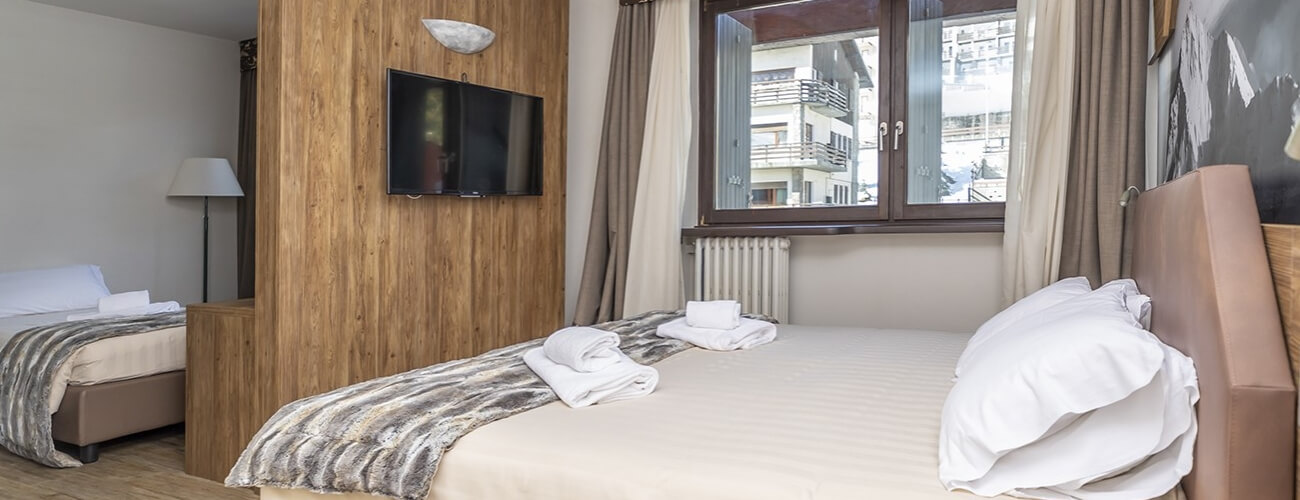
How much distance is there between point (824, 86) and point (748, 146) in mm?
470

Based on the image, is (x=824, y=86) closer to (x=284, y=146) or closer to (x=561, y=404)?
(x=284, y=146)

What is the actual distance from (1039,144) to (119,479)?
3.74 meters

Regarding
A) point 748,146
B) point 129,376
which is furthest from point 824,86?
point 129,376

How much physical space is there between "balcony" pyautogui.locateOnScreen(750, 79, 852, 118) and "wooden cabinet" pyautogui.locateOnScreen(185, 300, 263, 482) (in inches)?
98.2

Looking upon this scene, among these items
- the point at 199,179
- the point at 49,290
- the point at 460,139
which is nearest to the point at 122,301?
the point at 49,290

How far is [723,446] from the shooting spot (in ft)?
4.68

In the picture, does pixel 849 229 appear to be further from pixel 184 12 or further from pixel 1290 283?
pixel 184 12

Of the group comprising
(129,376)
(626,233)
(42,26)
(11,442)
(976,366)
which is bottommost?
(11,442)

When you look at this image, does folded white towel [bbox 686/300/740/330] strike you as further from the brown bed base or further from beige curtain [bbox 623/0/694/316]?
the brown bed base

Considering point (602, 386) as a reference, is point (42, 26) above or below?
above

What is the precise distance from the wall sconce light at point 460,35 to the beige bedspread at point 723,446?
7.21 ft

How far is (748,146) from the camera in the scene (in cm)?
416

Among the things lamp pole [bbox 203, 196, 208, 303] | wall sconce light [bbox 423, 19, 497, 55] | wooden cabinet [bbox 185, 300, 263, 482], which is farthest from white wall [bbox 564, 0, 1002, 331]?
lamp pole [bbox 203, 196, 208, 303]

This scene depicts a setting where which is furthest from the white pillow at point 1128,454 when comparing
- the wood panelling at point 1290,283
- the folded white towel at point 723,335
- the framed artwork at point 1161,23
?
the framed artwork at point 1161,23
